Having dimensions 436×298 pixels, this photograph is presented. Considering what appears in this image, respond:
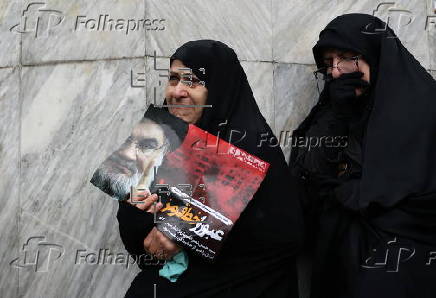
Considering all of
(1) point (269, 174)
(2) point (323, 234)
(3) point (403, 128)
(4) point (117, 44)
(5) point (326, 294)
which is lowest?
(5) point (326, 294)

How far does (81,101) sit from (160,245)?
3.35 feet

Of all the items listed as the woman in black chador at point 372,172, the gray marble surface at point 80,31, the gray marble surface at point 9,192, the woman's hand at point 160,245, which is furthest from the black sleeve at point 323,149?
the gray marble surface at point 9,192

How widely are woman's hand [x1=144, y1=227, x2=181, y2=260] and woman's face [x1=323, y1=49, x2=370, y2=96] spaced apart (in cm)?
102

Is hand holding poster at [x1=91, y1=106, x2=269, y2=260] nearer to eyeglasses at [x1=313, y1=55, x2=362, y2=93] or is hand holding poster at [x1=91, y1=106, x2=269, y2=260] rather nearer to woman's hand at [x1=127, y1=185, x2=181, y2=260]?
woman's hand at [x1=127, y1=185, x2=181, y2=260]

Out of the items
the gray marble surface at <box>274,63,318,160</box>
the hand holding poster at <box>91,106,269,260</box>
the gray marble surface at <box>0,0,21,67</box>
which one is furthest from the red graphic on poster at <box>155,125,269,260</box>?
the gray marble surface at <box>0,0,21,67</box>

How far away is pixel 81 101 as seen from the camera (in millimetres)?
2986

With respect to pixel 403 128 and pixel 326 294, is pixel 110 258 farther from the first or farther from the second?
pixel 403 128

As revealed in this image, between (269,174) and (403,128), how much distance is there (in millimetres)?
557

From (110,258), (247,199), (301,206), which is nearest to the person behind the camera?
(247,199)

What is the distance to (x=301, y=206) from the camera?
8.64 ft

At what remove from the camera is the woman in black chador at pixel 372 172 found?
7.82 feet

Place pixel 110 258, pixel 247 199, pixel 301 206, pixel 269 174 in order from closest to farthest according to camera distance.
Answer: pixel 247 199 → pixel 269 174 → pixel 301 206 → pixel 110 258

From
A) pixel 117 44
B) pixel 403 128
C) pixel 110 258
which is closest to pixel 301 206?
pixel 403 128

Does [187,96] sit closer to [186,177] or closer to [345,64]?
[186,177]
